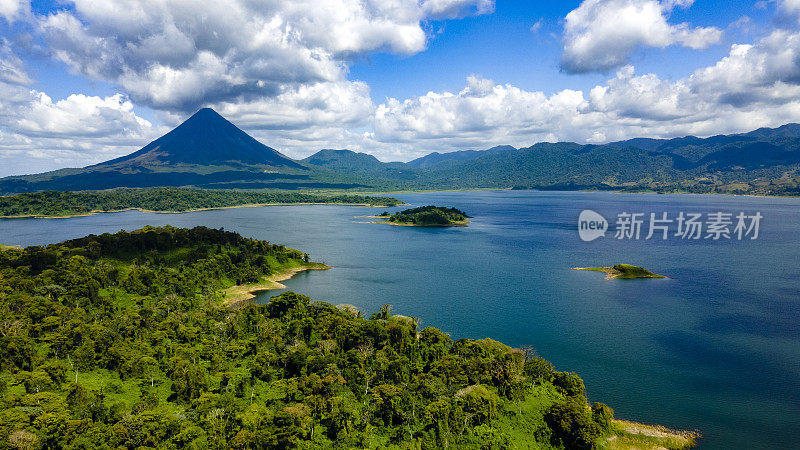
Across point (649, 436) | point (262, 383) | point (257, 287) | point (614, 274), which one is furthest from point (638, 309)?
point (257, 287)

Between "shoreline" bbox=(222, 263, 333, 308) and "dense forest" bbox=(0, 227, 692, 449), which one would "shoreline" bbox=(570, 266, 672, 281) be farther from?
"shoreline" bbox=(222, 263, 333, 308)

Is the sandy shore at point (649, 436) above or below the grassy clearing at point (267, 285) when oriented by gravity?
below

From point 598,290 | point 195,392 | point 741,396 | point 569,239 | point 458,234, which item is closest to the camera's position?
point 195,392

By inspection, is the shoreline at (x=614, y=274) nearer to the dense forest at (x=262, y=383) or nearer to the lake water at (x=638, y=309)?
the lake water at (x=638, y=309)

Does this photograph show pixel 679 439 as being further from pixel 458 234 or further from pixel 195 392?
pixel 458 234

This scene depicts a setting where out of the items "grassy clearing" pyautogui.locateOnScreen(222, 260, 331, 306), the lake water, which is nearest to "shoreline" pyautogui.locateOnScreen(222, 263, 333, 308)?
"grassy clearing" pyautogui.locateOnScreen(222, 260, 331, 306)

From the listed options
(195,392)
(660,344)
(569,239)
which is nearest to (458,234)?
(569,239)

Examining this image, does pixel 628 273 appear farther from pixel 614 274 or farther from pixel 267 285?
pixel 267 285

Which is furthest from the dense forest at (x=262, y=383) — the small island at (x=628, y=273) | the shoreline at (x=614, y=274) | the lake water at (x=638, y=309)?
the small island at (x=628, y=273)
